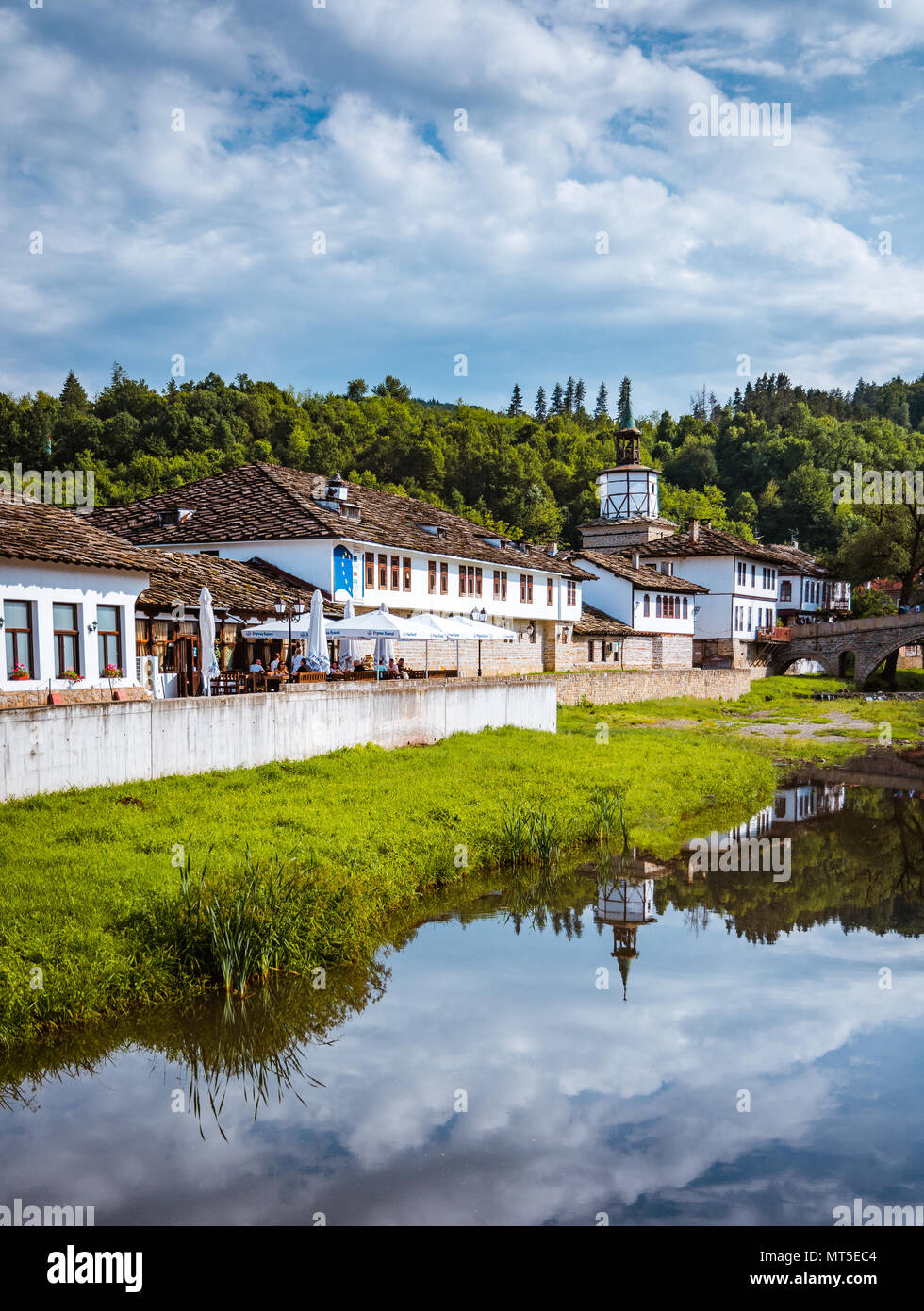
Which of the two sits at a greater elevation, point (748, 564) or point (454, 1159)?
point (748, 564)

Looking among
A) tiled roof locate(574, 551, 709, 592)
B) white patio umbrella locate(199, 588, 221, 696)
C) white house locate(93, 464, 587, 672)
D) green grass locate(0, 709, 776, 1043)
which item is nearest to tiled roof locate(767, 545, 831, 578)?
tiled roof locate(574, 551, 709, 592)

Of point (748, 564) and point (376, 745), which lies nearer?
point (376, 745)

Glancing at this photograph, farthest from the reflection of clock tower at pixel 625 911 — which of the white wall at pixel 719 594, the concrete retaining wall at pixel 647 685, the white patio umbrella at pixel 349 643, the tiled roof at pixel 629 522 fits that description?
the tiled roof at pixel 629 522

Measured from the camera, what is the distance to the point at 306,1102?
30.5 ft

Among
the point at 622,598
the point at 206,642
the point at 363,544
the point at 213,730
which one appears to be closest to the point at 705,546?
the point at 622,598

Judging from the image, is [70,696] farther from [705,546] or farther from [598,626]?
Answer: [705,546]

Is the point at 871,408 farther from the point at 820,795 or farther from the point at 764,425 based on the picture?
the point at 820,795

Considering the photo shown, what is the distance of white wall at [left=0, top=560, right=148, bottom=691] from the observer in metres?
21.4

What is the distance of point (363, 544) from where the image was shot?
1517 inches

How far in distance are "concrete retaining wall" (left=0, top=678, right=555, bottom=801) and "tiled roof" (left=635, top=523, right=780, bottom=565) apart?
1687 inches

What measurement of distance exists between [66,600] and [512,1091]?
16858 mm
